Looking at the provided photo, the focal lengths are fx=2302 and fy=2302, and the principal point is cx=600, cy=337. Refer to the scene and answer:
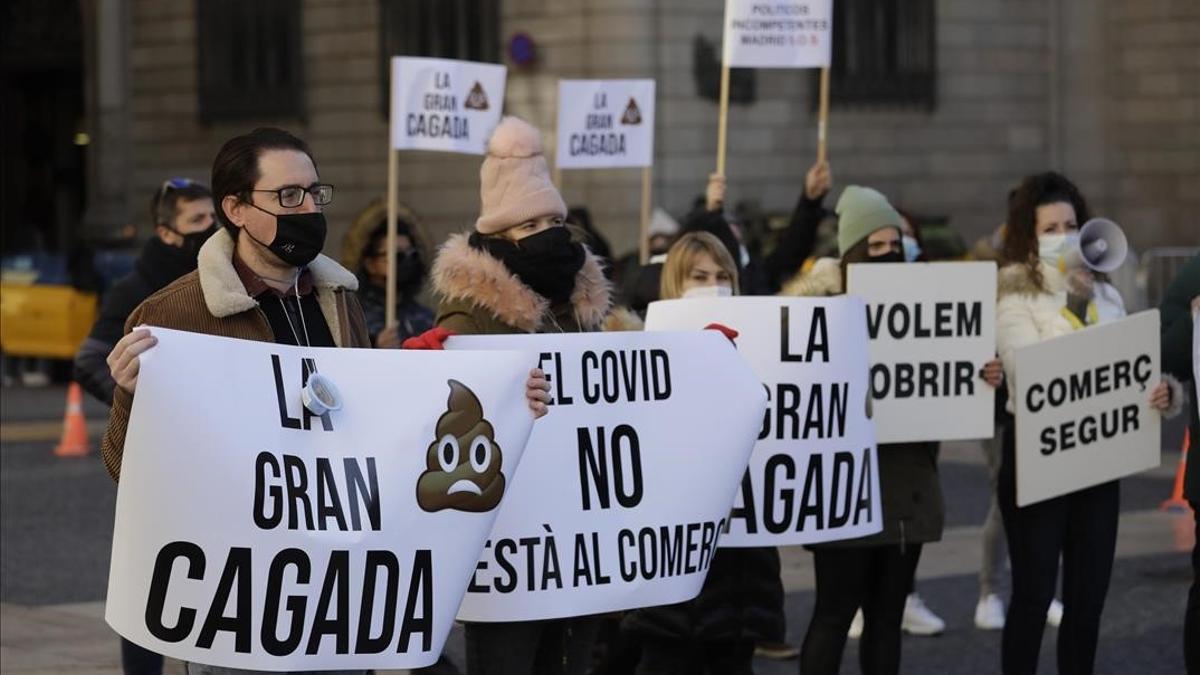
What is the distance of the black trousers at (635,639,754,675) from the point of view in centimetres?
711

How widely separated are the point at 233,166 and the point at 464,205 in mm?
23946

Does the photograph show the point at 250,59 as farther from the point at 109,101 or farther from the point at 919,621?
the point at 919,621

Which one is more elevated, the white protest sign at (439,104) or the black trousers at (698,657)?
the white protest sign at (439,104)

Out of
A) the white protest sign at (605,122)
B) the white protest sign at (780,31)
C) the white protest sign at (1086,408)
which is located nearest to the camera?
the white protest sign at (1086,408)

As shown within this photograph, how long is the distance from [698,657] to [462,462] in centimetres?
227

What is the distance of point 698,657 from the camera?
7129 mm

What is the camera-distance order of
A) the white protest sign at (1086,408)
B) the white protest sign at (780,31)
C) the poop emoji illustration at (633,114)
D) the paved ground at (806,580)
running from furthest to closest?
1. the poop emoji illustration at (633,114)
2. the white protest sign at (780,31)
3. the paved ground at (806,580)
4. the white protest sign at (1086,408)

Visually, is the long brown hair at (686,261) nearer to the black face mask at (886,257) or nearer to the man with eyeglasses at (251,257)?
the black face mask at (886,257)

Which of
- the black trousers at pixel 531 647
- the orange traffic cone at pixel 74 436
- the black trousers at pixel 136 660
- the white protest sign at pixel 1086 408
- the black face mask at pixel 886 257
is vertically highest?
the black face mask at pixel 886 257

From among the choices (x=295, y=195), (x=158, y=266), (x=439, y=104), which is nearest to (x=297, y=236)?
(x=295, y=195)

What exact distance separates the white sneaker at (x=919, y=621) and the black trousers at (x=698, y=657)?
268 cm

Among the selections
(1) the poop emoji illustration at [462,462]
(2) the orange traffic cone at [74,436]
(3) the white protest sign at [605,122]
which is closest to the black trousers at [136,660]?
(1) the poop emoji illustration at [462,462]

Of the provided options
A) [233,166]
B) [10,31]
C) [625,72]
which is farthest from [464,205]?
[233,166]

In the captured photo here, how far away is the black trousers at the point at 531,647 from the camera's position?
5855 mm
